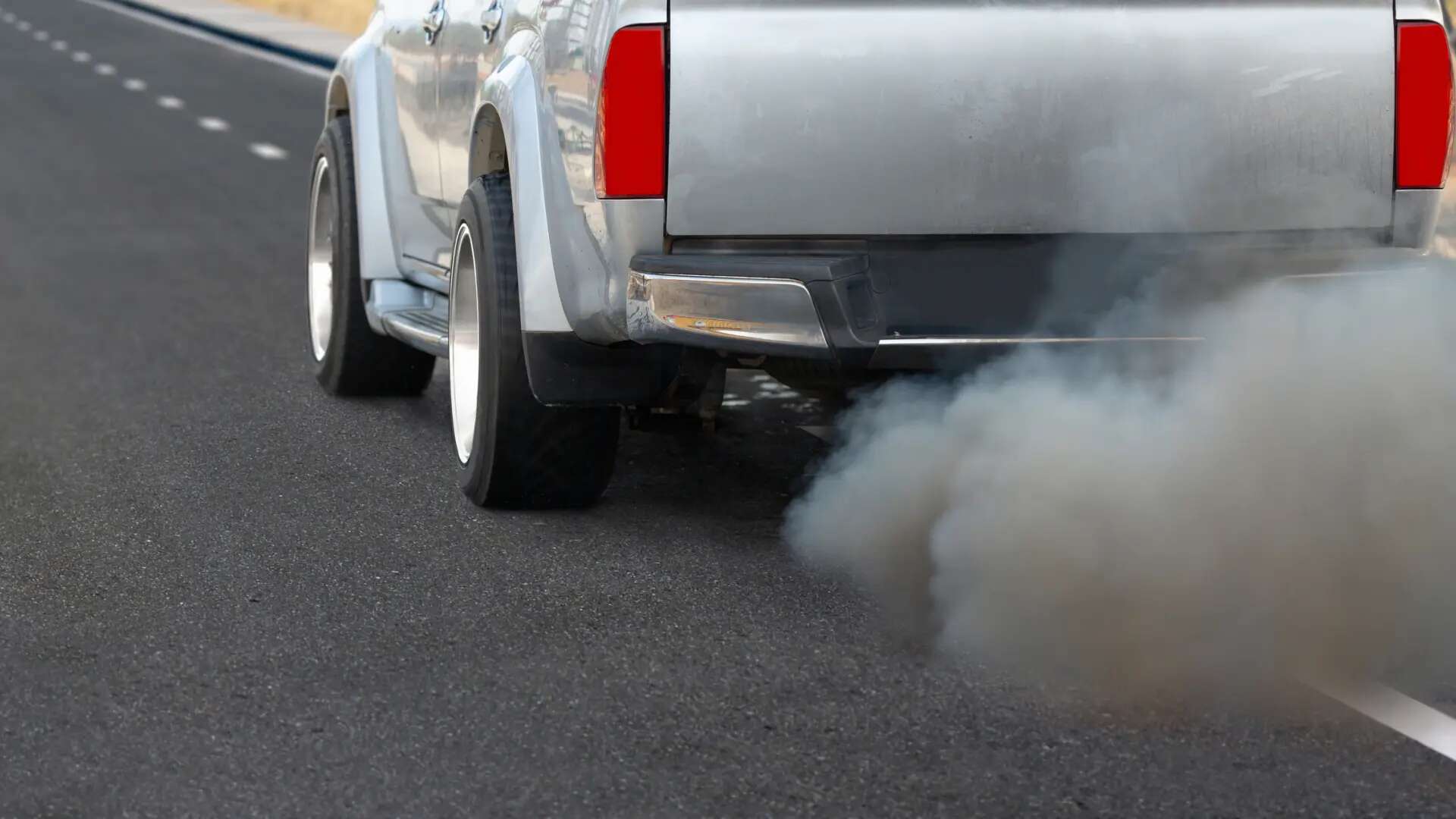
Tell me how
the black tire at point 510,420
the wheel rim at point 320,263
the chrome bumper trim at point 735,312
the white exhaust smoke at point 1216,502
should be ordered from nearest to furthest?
the white exhaust smoke at point 1216,502, the chrome bumper trim at point 735,312, the black tire at point 510,420, the wheel rim at point 320,263

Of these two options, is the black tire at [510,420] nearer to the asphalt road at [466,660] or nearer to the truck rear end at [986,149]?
the asphalt road at [466,660]

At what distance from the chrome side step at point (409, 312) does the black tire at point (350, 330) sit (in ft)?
0.51

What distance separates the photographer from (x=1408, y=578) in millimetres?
5012

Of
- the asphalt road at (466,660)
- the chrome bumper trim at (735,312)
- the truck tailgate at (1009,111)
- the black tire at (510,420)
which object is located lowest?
the asphalt road at (466,660)

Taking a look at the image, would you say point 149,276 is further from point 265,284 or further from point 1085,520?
point 1085,520

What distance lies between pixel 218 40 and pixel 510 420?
30841mm

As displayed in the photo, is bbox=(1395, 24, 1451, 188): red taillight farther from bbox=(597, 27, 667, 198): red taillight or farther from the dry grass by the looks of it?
the dry grass

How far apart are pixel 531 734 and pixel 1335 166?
7.17 feet

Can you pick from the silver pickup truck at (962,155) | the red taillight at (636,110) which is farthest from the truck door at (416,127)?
the red taillight at (636,110)

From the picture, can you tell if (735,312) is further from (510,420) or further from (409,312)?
(409,312)

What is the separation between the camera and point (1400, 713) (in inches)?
176

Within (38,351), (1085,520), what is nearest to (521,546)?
(1085,520)

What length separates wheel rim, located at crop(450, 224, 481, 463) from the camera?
6.54 metres

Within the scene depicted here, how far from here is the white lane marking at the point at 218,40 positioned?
2948 centimetres
